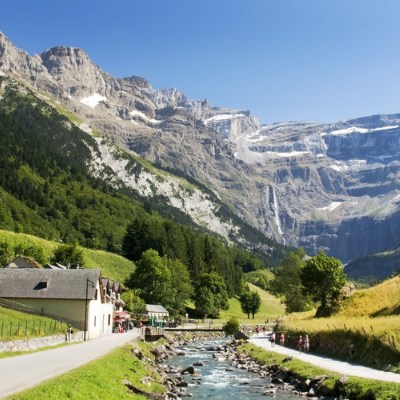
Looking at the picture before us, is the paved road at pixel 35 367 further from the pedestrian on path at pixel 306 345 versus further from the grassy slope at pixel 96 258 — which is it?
the grassy slope at pixel 96 258

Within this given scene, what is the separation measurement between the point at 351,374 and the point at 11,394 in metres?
24.6

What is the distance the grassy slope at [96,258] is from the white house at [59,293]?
64918 millimetres

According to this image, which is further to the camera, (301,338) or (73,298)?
(73,298)

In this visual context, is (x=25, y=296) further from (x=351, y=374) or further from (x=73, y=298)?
(x=351, y=374)

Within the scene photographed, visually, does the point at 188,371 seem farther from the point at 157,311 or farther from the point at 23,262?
the point at 157,311

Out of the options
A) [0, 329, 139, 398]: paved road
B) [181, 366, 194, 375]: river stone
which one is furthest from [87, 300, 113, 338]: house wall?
[0, 329, 139, 398]: paved road

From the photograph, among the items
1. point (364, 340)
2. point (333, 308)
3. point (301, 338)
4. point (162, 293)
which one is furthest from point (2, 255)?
point (364, 340)

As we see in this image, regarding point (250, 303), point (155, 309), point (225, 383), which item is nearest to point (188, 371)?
point (225, 383)

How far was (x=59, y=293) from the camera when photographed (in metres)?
75.5

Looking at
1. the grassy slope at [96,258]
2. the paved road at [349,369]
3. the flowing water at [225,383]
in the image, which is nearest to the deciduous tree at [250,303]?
the grassy slope at [96,258]

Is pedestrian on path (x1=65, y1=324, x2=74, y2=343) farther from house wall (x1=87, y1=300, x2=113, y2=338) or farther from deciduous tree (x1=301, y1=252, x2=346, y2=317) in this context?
deciduous tree (x1=301, y1=252, x2=346, y2=317)

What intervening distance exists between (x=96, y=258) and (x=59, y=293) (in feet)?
320

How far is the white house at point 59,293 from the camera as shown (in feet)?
244

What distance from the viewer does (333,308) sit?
287 ft
